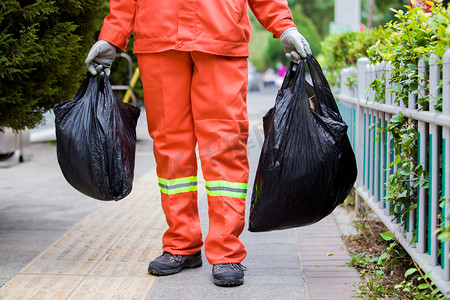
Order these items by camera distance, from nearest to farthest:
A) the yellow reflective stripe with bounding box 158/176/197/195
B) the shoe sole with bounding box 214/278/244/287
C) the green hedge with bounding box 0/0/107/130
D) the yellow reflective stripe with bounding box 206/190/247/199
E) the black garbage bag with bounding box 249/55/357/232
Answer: the black garbage bag with bounding box 249/55/357/232 < the shoe sole with bounding box 214/278/244/287 < the yellow reflective stripe with bounding box 206/190/247/199 < the yellow reflective stripe with bounding box 158/176/197/195 < the green hedge with bounding box 0/0/107/130

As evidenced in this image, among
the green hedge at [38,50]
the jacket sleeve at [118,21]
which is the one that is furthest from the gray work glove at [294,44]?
the green hedge at [38,50]

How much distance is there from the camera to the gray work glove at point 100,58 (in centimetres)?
324

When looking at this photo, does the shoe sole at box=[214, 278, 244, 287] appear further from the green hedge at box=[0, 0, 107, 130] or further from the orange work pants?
the green hedge at box=[0, 0, 107, 130]

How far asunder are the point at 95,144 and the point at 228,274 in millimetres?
915

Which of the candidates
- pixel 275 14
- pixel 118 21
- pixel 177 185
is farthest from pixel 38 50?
pixel 275 14

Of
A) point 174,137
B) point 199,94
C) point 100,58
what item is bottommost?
point 174,137

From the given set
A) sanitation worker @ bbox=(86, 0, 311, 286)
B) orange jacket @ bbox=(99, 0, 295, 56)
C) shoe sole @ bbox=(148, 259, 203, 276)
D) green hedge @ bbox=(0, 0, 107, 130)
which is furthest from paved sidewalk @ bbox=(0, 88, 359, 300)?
orange jacket @ bbox=(99, 0, 295, 56)

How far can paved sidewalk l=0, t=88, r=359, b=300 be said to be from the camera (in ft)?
9.78

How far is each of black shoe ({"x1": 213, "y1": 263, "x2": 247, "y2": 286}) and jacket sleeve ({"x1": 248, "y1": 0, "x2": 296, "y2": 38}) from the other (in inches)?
45.6

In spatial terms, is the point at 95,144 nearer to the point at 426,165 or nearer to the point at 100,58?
the point at 100,58

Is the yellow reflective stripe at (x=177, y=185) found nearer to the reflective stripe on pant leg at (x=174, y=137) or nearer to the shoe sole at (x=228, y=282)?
the reflective stripe on pant leg at (x=174, y=137)

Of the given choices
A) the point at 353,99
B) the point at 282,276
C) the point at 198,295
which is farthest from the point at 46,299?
the point at 353,99

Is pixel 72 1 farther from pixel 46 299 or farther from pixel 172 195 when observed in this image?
pixel 46 299

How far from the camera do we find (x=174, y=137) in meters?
3.23
